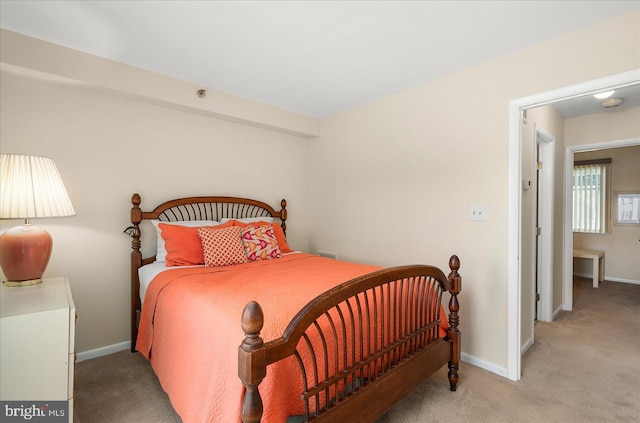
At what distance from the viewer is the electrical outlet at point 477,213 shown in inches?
97.0

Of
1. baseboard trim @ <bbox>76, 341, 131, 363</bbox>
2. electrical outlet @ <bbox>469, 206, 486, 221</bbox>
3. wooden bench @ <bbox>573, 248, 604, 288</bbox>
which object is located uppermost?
electrical outlet @ <bbox>469, 206, 486, 221</bbox>

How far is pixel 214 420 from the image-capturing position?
1.23 meters

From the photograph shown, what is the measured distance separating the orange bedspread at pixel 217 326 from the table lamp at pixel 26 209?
2.31 feet

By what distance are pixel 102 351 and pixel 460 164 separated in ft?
11.3

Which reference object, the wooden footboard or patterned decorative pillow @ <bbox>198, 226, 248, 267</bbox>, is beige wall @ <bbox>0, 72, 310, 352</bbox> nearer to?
patterned decorative pillow @ <bbox>198, 226, 248, 267</bbox>

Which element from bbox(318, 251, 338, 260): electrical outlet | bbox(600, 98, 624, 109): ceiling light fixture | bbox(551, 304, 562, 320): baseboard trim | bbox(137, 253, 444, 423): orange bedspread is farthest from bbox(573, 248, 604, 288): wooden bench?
bbox(137, 253, 444, 423): orange bedspread

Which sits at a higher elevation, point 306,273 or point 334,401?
point 306,273

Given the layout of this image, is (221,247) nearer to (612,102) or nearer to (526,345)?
Result: (526,345)

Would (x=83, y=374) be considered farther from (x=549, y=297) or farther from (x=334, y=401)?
Result: (x=549, y=297)

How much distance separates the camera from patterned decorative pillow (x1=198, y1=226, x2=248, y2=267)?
2559 millimetres

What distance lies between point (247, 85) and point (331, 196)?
5.29ft

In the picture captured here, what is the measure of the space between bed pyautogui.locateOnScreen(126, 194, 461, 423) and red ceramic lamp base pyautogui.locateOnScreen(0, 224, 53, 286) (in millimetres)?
671

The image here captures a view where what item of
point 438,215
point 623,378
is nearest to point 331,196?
point 438,215

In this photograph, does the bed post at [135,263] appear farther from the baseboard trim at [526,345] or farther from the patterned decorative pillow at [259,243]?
the baseboard trim at [526,345]
